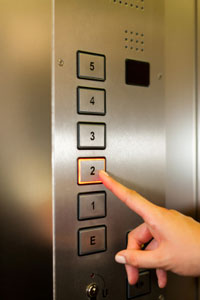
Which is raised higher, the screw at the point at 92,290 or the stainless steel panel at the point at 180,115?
the stainless steel panel at the point at 180,115

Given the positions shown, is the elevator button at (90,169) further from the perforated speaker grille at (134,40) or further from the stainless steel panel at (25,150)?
the perforated speaker grille at (134,40)

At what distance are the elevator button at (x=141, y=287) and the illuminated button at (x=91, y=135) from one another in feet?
0.92

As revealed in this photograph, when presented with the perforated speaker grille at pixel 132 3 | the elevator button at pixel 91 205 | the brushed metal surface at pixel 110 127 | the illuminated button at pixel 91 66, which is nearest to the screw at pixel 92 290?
the brushed metal surface at pixel 110 127

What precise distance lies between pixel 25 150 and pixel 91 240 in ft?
0.66

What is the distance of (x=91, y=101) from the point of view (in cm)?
53

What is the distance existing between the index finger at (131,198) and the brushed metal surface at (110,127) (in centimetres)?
3

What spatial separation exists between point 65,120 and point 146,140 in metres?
0.18

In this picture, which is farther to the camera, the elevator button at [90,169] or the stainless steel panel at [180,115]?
the stainless steel panel at [180,115]

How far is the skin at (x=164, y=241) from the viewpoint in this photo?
0.48 m

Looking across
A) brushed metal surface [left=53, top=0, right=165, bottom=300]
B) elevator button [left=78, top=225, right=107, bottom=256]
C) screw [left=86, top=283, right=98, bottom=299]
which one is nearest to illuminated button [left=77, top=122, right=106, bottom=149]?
brushed metal surface [left=53, top=0, right=165, bottom=300]

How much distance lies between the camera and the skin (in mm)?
480

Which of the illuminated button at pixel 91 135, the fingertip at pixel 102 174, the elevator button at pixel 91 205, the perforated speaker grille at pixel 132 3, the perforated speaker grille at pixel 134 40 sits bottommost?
the elevator button at pixel 91 205

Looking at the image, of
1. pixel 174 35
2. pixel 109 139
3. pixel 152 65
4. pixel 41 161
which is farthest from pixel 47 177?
pixel 174 35

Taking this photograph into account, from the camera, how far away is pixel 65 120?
503 millimetres
